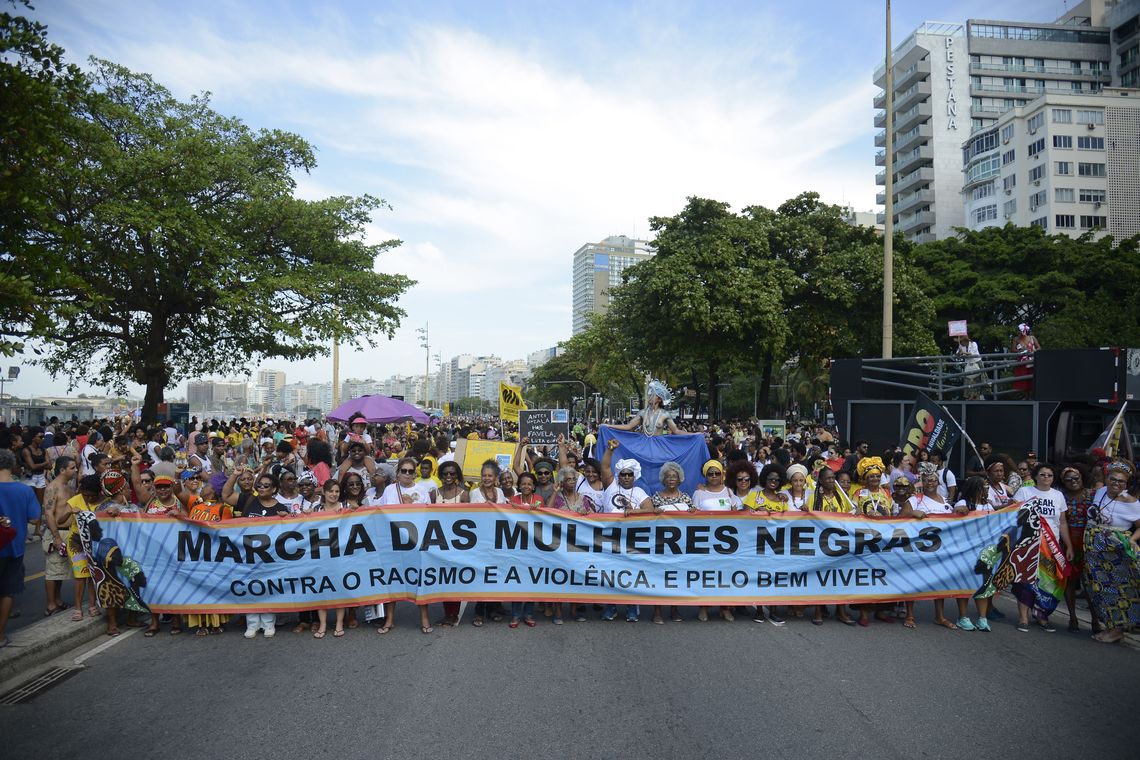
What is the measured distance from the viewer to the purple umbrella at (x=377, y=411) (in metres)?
21.4

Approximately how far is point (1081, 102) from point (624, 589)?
69.3 meters

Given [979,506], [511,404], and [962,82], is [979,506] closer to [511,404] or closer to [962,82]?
[511,404]

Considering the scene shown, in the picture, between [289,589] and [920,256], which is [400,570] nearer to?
[289,589]

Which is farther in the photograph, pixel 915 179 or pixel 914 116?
pixel 914 116

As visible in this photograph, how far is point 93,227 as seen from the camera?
20.0 m

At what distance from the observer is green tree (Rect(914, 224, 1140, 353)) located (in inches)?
1316

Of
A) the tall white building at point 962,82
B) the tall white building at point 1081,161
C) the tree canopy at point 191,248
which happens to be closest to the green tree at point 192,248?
the tree canopy at point 191,248

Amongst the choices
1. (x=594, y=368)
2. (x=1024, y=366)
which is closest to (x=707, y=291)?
(x=1024, y=366)

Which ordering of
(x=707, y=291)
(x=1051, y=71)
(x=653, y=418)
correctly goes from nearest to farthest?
(x=653, y=418) < (x=707, y=291) < (x=1051, y=71)

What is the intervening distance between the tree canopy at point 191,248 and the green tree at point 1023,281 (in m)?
24.8

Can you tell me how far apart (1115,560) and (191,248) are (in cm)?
2192

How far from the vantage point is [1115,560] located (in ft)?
21.6

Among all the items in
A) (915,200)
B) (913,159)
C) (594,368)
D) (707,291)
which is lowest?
(594,368)

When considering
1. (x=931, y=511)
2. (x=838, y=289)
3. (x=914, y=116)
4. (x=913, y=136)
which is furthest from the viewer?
(x=913, y=136)
